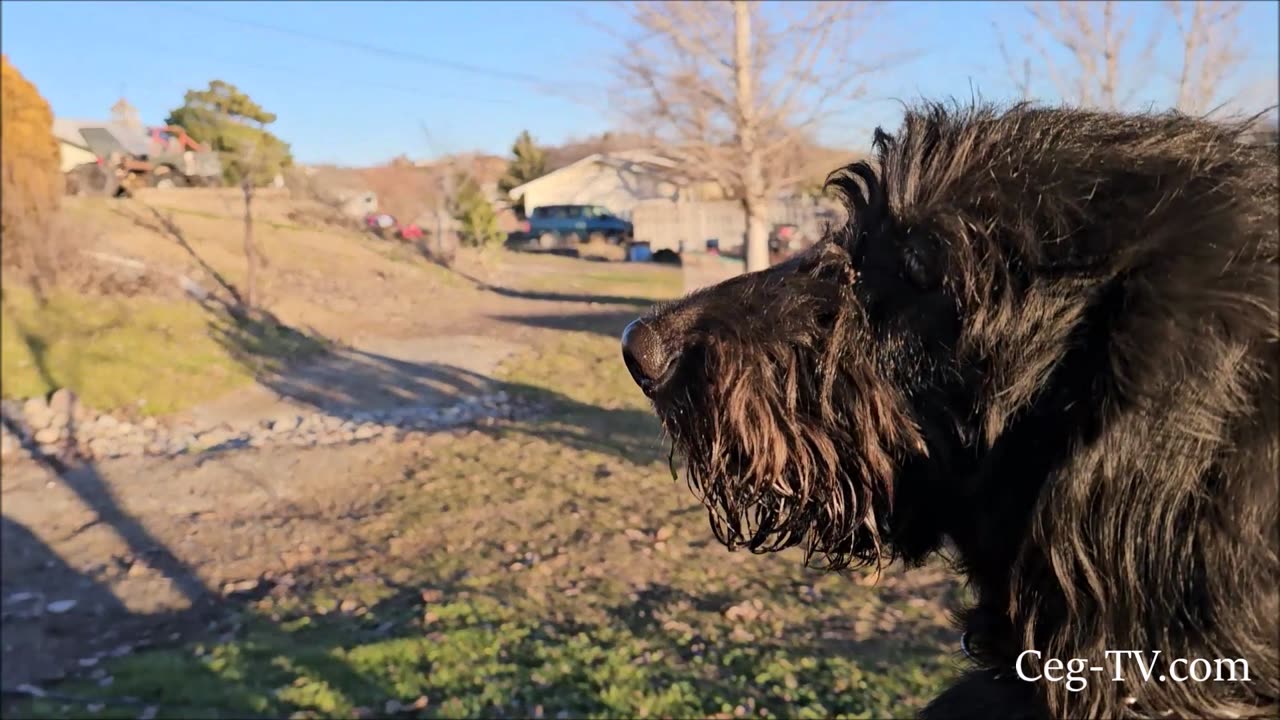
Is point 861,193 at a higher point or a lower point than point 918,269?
higher

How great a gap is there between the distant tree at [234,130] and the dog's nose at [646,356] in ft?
79.5

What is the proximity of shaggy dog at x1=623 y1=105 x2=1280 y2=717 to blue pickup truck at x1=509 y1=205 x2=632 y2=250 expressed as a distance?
4652 cm

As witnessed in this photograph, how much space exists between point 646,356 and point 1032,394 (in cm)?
76

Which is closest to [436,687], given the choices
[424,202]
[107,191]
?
[107,191]

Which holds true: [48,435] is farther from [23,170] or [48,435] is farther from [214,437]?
[23,170]

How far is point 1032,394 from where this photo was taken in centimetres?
159

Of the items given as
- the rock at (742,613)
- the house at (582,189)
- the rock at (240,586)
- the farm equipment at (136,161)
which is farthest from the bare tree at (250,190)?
the rock at (742,613)

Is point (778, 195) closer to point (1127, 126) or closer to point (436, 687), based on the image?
point (436, 687)

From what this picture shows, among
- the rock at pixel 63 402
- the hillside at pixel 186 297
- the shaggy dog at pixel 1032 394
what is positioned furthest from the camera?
the hillside at pixel 186 297

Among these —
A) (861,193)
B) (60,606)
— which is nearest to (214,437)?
(60,606)

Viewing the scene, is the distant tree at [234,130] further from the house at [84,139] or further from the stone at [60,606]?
the stone at [60,606]

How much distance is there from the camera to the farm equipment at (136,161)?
32.4m

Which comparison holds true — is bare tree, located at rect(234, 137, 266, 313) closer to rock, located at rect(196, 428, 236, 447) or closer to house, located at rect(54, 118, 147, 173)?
rock, located at rect(196, 428, 236, 447)

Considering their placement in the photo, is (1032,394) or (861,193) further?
(861,193)
